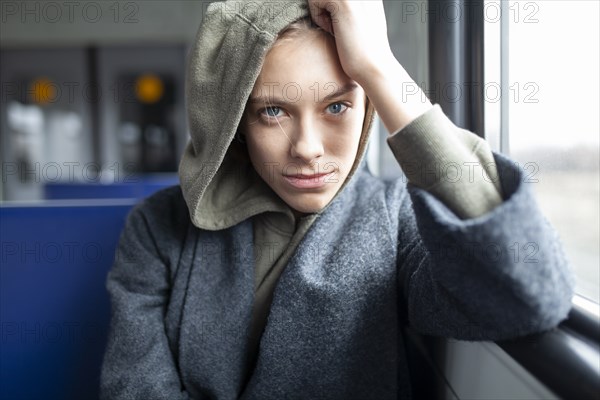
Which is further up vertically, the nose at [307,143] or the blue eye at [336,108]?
the blue eye at [336,108]

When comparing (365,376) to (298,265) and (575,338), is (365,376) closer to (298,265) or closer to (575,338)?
(298,265)

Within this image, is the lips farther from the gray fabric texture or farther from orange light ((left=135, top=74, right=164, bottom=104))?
orange light ((left=135, top=74, right=164, bottom=104))

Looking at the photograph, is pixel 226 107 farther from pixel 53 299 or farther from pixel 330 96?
pixel 53 299

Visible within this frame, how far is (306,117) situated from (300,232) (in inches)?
8.4

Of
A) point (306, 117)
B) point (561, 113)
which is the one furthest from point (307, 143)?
point (561, 113)

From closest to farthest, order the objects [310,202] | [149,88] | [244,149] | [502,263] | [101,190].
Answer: [502,263], [310,202], [244,149], [101,190], [149,88]

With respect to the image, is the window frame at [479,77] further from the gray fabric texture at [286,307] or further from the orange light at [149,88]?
the orange light at [149,88]

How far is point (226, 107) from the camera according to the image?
730mm

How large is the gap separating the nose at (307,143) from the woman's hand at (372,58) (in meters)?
0.09

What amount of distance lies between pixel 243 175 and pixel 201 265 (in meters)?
0.17

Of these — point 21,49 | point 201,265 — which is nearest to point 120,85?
point 21,49

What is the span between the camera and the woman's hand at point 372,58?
1.99 ft

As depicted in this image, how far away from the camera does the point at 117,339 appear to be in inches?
31.5

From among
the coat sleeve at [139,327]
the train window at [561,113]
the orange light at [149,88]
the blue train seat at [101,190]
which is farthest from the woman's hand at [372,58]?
the orange light at [149,88]
